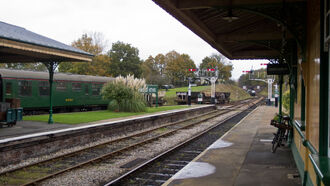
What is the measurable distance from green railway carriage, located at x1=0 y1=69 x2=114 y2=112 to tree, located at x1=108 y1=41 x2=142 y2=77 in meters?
25.5

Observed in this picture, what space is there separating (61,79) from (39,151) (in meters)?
12.0

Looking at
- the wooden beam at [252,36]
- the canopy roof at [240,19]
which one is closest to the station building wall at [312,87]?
the canopy roof at [240,19]

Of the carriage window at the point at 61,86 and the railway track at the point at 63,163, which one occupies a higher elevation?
the carriage window at the point at 61,86

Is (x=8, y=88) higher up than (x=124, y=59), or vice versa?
(x=124, y=59)

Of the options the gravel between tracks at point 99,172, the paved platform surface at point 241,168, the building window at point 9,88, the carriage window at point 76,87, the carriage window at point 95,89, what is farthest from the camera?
the carriage window at point 95,89

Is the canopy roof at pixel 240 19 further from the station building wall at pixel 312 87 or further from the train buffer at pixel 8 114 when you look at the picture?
the train buffer at pixel 8 114

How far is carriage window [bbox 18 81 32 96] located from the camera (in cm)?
1772

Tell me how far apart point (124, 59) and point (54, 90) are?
3214 centimetres

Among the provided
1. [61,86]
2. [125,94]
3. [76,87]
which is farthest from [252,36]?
[76,87]

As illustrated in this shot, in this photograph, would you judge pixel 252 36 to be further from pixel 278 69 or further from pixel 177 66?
pixel 177 66

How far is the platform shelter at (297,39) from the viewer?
330 cm

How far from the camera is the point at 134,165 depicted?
26.7 feet

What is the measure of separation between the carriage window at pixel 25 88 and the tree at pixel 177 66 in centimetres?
5143

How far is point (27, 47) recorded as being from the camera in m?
10.7
